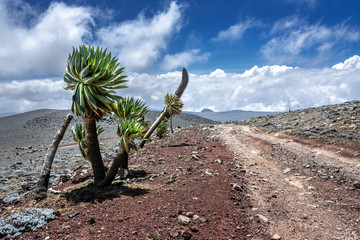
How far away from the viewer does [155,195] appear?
25.0 ft

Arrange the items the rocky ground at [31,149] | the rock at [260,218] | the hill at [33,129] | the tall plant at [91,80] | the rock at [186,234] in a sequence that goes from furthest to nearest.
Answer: the hill at [33,129], the rocky ground at [31,149], the tall plant at [91,80], the rock at [260,218], the rock at [186,234]

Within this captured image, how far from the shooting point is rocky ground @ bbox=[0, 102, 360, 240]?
5449mm

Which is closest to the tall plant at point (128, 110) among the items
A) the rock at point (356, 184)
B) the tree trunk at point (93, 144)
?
the tree trunk at point (93, 144)

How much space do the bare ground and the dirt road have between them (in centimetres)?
3

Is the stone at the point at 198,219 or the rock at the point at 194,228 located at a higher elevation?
the stone at the point at 198,219

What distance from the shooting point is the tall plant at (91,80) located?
7.72 m

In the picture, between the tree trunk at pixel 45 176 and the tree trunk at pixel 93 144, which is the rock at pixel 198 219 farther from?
the tree trunk at pixel 45 176

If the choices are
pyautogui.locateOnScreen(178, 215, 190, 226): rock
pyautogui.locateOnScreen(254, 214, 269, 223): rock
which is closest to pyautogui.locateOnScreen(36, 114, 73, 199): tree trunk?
pyautogui.locateOnScreen(178, 215, 190, 226): rock

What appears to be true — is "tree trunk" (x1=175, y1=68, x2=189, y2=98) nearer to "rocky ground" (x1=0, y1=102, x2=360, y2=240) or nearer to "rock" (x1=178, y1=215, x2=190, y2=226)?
"rocky ground" (x1=0, y1=102, x2=360, y2=240)

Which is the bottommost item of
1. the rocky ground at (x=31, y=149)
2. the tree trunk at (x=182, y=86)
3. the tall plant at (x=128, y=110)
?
the rocky ground at (x=31, y=149)

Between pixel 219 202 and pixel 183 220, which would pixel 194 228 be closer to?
pixel 183 220

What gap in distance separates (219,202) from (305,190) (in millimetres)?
4176

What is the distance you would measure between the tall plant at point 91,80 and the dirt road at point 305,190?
21.1 feet

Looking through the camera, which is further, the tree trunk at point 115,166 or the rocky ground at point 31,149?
the rocky ground at point 31,149
